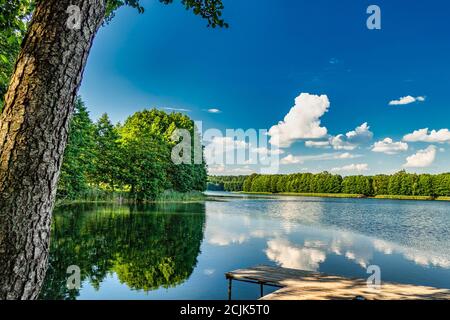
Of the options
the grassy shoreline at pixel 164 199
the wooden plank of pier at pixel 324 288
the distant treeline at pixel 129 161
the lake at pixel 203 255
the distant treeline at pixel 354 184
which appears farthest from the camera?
the distant treeline at pixel 354 184

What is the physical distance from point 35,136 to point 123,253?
35.2 ft

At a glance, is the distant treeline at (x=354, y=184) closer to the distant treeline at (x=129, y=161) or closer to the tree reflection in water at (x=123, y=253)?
the distant treeline at (x=129, y=161)

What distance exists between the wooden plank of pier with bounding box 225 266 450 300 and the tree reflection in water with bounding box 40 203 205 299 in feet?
10.5

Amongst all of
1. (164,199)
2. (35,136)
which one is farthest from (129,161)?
(35,136)

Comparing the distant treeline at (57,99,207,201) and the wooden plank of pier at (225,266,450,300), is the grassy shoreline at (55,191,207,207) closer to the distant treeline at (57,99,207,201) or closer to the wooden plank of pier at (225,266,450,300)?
the distant treeline at (57,99,207,201)

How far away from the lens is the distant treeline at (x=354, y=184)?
87375 mm

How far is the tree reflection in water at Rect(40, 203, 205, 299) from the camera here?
911cm

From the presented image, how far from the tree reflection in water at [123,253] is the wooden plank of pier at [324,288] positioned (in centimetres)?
321

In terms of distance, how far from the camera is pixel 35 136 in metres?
2.10

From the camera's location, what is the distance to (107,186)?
115ft

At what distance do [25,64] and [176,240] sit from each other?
44.1ft

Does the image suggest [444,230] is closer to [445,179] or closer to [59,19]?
[59,19]

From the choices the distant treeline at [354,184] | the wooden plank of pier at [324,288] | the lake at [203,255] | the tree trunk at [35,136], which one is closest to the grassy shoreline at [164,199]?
the lake at [203,255]

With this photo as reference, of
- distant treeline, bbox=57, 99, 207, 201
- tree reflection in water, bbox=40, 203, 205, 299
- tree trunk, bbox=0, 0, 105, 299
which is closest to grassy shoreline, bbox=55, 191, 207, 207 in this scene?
distant treeline, bbox=57, 99, 207, 201
